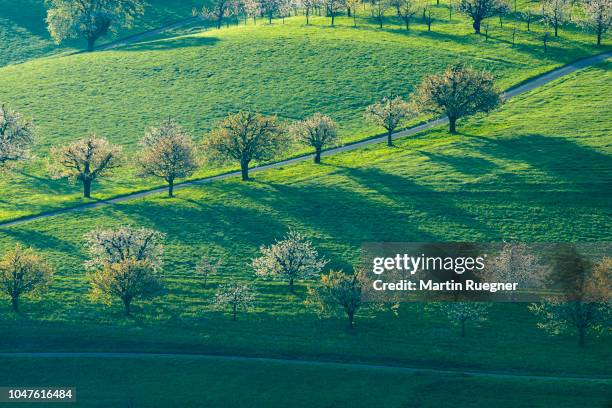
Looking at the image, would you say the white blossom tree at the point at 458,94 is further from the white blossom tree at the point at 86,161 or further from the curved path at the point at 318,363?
the curved path at the point at 318,363

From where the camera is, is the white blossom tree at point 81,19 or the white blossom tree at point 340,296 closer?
the white blossom tree at point 340,296

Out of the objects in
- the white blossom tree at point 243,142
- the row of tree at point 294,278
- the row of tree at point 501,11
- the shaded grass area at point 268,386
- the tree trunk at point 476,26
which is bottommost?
the shaded grass area at point 268,386

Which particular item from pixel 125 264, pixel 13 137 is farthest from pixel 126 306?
pixel 13 137

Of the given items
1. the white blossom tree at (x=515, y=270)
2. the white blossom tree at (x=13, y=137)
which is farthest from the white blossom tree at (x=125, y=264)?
the white blossom tree at (x=515, y=270)

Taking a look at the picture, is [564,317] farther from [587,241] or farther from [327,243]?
[327,243]

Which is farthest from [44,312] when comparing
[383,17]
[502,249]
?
[383,17]

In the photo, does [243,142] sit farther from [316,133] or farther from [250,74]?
[250,74]

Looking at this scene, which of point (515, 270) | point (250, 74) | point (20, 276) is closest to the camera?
point (20, 276)
